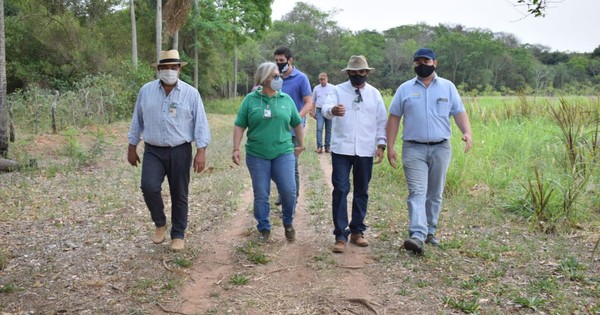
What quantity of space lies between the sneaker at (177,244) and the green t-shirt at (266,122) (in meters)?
1.13

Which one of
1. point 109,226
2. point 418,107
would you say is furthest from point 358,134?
point 109,226

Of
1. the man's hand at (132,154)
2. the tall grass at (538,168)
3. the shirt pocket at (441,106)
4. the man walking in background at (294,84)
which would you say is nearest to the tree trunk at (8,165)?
the man's hand at (132,154)

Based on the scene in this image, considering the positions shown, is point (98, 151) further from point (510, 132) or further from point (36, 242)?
point (510, 132)

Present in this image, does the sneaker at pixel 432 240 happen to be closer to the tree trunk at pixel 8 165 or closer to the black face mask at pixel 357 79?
the black face mask at pixel 357 79

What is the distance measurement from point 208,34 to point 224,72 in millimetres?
8062

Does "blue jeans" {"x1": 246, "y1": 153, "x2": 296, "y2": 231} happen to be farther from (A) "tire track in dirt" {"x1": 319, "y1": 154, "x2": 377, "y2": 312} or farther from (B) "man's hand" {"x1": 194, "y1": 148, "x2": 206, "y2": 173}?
(A) "tire track in dirt" {"x1": 319, "y1": 154, "x2": 377, "y2": 312}

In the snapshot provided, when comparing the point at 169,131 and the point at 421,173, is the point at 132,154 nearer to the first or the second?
the point at 169,131

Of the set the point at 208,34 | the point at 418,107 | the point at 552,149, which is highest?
the point at 208,34

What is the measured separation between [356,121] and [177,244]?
85.1 inches

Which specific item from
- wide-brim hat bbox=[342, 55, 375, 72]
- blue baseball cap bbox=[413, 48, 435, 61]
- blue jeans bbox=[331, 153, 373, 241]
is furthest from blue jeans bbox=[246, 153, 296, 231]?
blue baseball cap bbox=[413, 48, 435, 61]

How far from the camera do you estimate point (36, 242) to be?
5.42 m

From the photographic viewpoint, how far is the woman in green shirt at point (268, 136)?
5129 millimetres

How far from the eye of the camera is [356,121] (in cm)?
509

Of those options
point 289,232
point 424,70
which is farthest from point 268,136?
point 424,70
